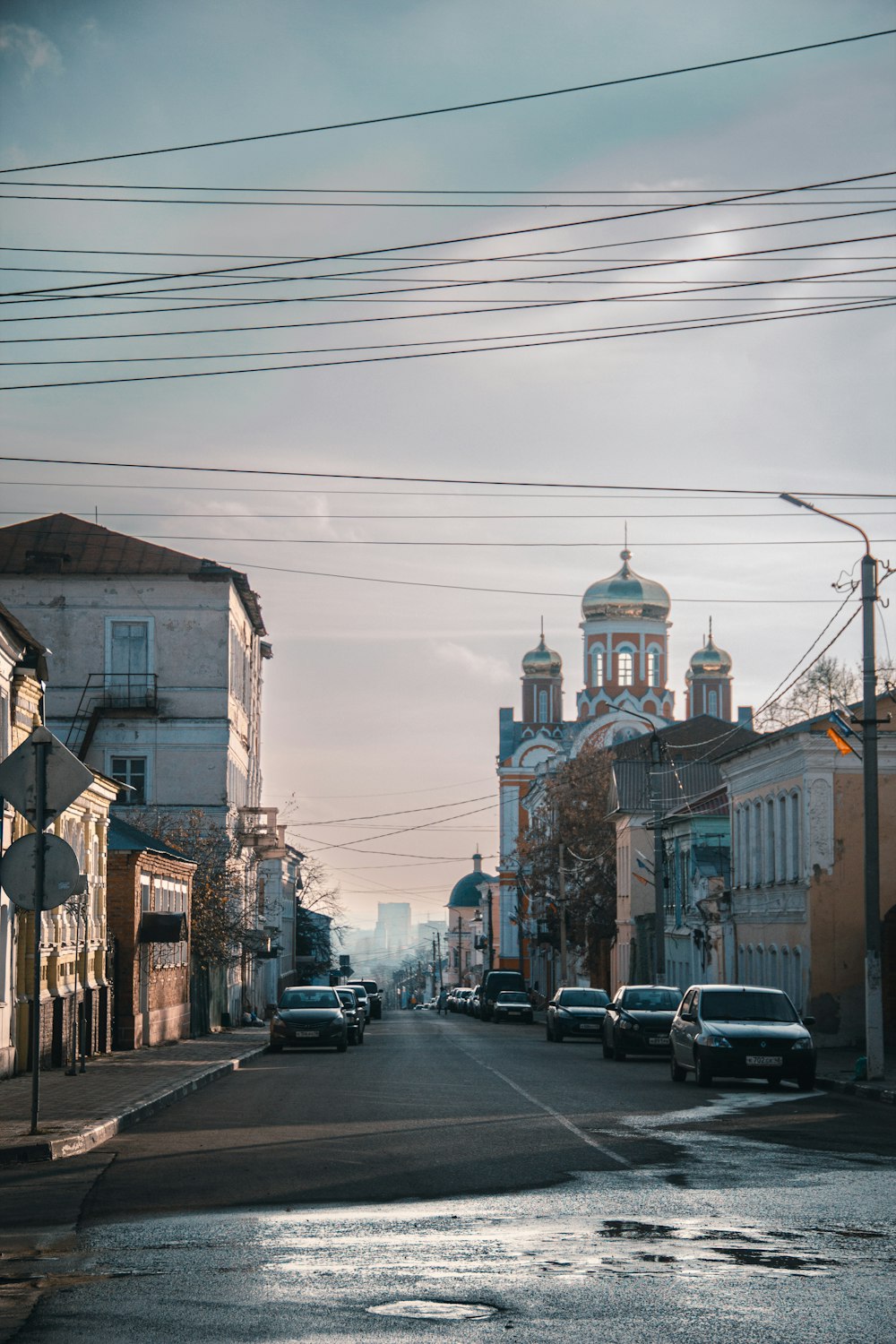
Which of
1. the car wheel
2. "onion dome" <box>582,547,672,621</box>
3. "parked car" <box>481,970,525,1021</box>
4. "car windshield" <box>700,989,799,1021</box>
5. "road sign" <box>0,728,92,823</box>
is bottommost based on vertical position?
"parked car" <box>481,970,525,1021</box>

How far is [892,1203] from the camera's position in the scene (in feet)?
38.2

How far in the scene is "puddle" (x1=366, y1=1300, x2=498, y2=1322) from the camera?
7.89 metres

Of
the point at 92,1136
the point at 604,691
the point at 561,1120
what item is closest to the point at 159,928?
the point at 561,1120

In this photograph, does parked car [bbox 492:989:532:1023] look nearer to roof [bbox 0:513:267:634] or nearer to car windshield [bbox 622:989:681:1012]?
roof [bbox 0:513:267:634]

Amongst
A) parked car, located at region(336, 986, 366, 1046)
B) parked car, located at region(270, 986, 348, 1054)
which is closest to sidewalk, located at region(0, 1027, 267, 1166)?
parked car, located at region(270, 986, 348, 1054)

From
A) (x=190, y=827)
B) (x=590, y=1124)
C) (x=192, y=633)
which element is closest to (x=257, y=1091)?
(x=590, y=1124)

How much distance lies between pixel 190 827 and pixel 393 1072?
78.6 feet

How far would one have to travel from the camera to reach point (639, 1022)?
32.1 metres

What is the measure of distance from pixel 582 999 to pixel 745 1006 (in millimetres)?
18956

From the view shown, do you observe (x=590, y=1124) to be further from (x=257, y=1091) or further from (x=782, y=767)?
(x=782, y=767)

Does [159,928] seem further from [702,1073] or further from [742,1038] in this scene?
[742,1038]

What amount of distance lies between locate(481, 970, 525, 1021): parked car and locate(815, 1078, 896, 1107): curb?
4818cm

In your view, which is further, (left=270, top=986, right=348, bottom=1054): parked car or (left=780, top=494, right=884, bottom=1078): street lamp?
(left=270, top=986, right=348, bottom=1054): parked car

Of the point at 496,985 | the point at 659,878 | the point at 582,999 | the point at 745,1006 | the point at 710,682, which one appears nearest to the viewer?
the point at 745,1006
